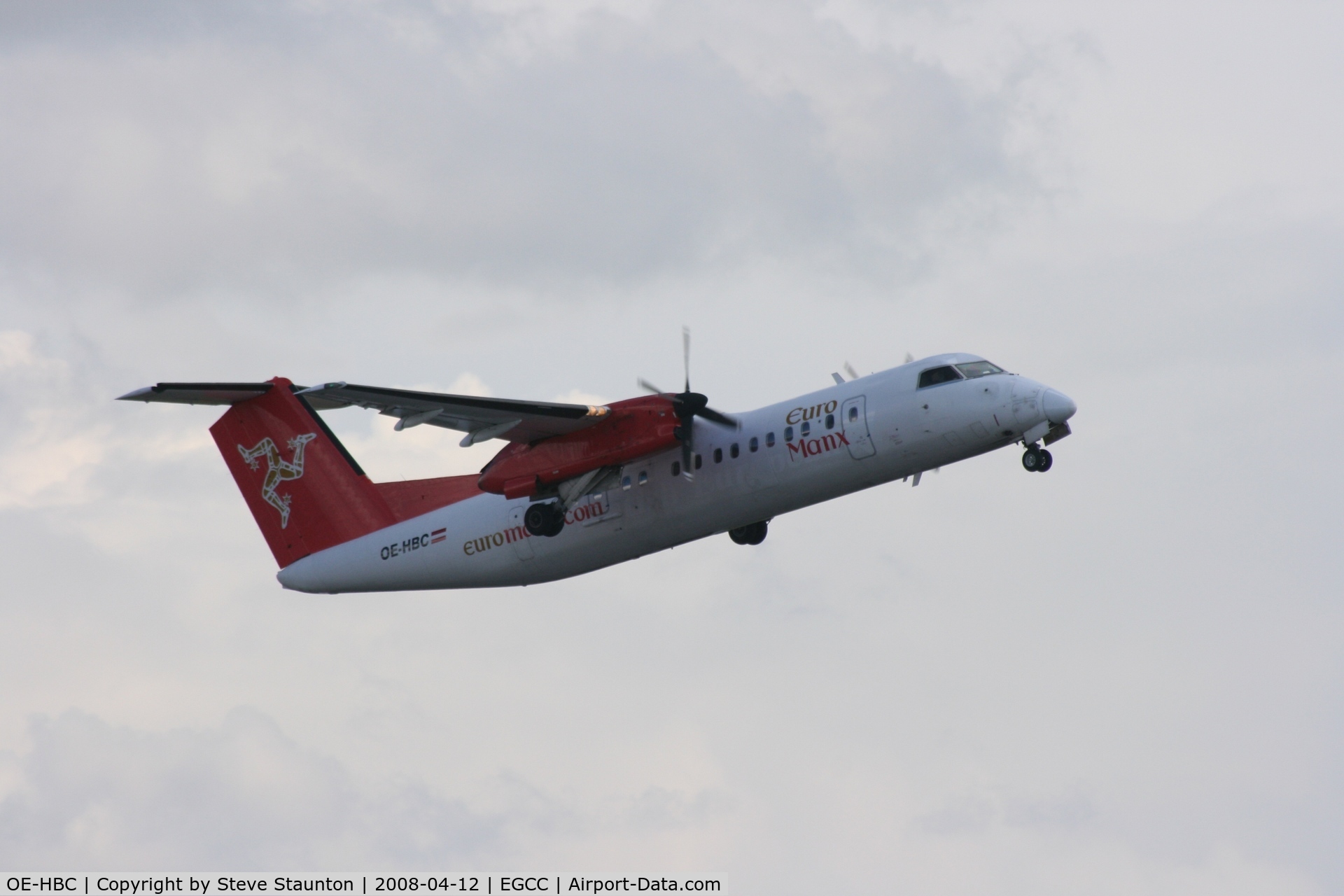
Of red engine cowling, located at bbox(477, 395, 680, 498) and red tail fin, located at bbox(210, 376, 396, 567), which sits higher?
red tail fin, located at bbox(210, 376, 396, 567)

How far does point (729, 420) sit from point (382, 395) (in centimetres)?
592

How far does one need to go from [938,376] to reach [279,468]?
47.3ft

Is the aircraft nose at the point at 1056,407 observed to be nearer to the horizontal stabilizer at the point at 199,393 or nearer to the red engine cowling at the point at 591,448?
the red engine cowling at the point at 591,448

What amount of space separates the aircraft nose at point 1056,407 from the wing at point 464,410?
7.62 metres

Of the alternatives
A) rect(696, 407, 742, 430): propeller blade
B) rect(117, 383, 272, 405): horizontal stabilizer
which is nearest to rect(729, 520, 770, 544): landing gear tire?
rect(696, 407, 742, 430): propeller blade

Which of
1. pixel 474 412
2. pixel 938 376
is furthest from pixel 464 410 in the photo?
pixel 938 376

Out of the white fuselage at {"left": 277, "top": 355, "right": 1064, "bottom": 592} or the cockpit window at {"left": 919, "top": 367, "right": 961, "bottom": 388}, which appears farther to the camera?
the cockpit window at {"left": 919, "top": 367, "right": 961, "bottom": 388}

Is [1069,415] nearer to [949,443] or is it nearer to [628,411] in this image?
[949,443]

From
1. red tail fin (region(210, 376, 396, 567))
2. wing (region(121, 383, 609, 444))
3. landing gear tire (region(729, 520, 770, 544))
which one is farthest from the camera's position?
red tail fin (region(210, 376, 396, 567))

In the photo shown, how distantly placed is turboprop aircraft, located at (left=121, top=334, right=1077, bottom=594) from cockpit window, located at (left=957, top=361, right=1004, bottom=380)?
43 millimetres

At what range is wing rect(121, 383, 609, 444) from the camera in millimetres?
25797

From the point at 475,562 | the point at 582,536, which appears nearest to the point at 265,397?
the point at 475,562

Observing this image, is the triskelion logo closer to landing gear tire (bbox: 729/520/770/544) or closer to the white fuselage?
the white fuselage

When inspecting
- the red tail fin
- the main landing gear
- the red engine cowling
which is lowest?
the main landing gear
